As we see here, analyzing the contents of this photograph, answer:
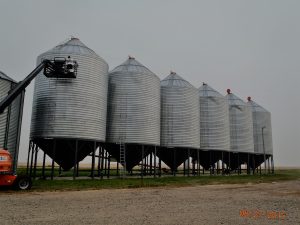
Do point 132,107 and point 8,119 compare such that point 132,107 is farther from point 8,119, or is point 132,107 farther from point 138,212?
point 138,212

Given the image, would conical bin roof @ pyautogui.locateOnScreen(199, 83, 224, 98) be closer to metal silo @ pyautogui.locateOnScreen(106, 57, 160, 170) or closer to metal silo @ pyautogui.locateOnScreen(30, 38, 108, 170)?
metal silo @ pyautogui.locateOnScreen(106, 57, 160, 170)

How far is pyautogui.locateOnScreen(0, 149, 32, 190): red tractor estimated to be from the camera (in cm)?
1809

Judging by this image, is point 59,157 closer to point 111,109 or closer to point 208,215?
point 111,109

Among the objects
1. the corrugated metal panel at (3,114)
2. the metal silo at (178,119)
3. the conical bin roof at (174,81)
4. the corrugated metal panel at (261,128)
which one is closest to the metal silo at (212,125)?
the metal silo at (178,119)

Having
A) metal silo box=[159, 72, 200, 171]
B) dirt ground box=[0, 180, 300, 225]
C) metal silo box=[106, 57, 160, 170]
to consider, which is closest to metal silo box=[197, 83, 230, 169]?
metal silo box=[159, 72, 200, 171]

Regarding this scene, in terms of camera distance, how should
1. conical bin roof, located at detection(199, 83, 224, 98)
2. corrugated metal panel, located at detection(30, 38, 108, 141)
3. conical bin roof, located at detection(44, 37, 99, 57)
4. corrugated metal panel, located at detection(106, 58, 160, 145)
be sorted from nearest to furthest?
corrugated metal panel, located at detection(30, 38, 108, 141), conical bin roof, located at detection(44, 37, 99, 57), corrugated metal panel, located at detection(106, 58, 160, 145), conical bin roof, located at detection(199, 83, 224, 98)

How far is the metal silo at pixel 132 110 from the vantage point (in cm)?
3002

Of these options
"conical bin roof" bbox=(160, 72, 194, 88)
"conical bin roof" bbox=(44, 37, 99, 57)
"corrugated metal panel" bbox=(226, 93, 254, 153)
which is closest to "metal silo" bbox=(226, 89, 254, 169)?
"corrugated metal panel" bbox=(226, 93, 254, 153)

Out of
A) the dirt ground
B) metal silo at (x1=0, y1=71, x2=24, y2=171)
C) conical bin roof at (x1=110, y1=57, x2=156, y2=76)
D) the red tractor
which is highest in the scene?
conical bin roof at (x1=110, y1=57, x2=156, y2=76)

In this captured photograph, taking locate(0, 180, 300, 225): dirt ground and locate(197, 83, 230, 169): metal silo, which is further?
locate(197, 83, 230, 169): metal silo

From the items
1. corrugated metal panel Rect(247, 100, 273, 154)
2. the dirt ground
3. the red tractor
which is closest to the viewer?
the dirt ground

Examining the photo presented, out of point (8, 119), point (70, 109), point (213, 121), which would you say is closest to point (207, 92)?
point (213, 121)

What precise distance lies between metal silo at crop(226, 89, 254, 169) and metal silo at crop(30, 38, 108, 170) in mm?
26815

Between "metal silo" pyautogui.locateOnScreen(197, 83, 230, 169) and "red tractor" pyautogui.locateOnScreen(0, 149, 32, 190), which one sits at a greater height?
"metal silo" pyautogui.locateOnScreen(197, 83, 230, 169)
